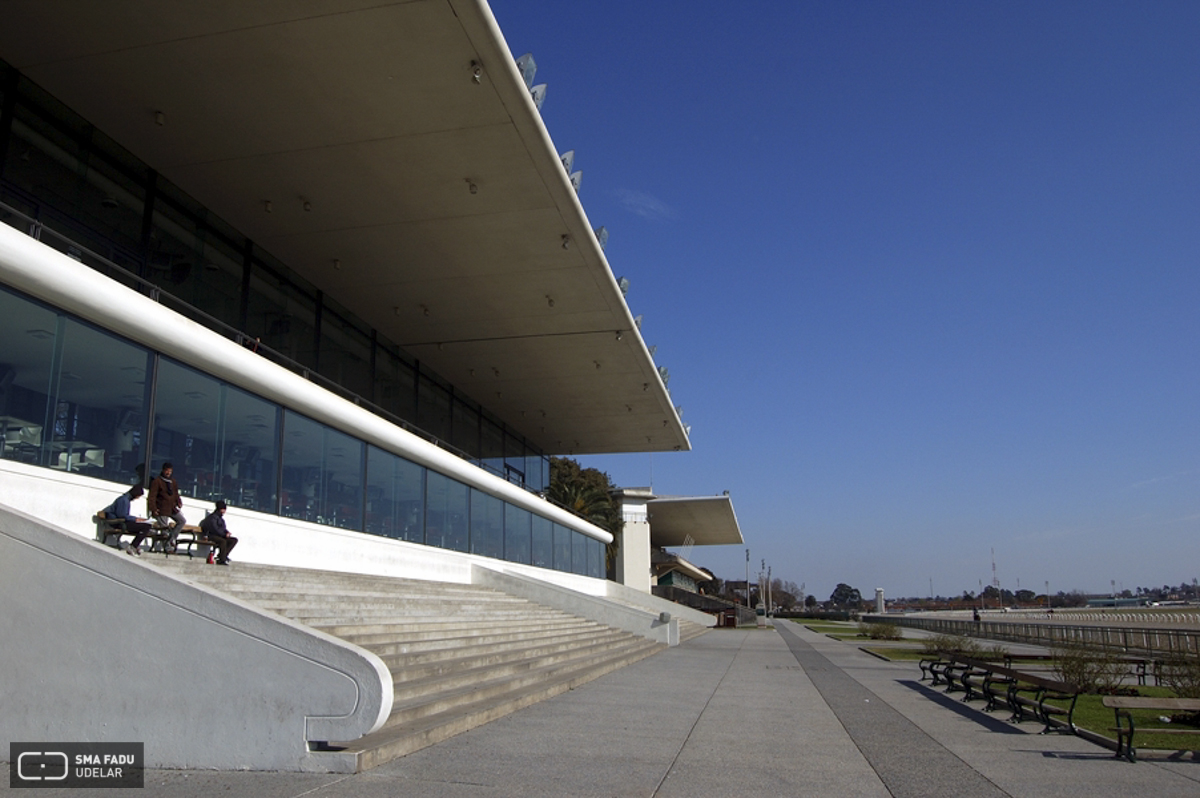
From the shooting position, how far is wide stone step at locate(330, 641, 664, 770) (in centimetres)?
738

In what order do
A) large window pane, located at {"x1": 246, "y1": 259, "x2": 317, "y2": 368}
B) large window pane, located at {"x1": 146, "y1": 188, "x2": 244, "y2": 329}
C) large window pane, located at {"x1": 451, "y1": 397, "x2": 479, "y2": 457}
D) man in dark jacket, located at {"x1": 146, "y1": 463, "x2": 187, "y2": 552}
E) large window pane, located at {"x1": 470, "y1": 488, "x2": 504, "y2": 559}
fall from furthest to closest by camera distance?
large window pane, located at {"x1": 451, "y1": 397, "x2": 479, "y2": 457}
large window pane, located at {"x1": 470, "y1": 488, "x2": 504, "y2": 559}
large window pane, located at {"x1": 246, "y1": 259, "x2": 317, "y2": 368}
large window pane, located at {"x1": 146, "y1": 188, "x2": 244, "y2": 329}
man in dark jacket, located at {"x1": 146, "y1": 463, "x2": 187, "y2": 552}

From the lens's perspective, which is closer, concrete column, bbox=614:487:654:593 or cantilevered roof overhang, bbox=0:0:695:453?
cantilevered roof overhang, bbox=0:0:695:453

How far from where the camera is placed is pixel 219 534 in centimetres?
1282

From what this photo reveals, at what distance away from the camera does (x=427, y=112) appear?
→ 1565cm

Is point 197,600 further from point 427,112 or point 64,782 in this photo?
Answer: point 427,112

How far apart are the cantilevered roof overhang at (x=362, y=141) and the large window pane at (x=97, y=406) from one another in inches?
204

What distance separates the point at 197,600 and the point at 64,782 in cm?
163

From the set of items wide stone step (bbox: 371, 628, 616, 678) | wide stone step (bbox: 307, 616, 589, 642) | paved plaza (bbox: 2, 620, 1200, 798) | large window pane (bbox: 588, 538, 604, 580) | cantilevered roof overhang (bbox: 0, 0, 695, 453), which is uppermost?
cantilevered roof overhang (bbox: 0, 0, 695, 453)

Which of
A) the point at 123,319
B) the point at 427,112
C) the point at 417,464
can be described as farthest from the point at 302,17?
the point at 417,464

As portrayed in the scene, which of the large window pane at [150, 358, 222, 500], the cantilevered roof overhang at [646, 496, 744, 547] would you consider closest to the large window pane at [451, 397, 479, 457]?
the large window pane at [150, 358, 222, 500]

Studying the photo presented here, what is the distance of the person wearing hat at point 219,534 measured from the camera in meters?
12.7

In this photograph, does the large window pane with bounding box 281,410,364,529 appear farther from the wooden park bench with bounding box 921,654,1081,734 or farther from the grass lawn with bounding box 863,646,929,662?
the grass lawn with bounding box 863,646,929,662

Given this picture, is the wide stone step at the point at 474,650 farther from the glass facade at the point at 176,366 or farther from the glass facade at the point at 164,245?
the glass facade at the point at 164,245

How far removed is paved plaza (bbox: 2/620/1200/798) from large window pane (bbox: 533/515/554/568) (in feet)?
68.3
